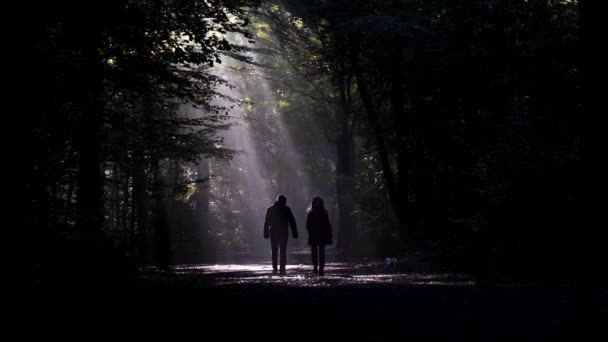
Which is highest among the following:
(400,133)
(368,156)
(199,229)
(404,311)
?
(368,156)

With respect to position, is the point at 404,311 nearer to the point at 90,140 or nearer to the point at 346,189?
the point at 90,140

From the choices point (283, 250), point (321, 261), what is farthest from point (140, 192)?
point (321, 261)

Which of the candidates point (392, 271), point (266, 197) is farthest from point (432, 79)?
point (266, 197)

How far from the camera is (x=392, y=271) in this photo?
22812 millimetres

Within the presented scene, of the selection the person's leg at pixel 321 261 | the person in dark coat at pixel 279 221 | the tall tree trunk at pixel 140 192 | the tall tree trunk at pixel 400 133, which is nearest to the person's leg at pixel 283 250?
the person in dark coat at pixel 279 221

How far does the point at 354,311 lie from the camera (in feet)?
28.8

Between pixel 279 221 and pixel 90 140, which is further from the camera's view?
pixel 279 221

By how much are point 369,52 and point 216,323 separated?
23569 mm

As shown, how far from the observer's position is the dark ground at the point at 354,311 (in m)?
7.32

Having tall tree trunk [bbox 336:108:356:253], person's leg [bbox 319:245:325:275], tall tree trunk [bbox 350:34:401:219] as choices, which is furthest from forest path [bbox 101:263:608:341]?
tall tree trunk [bbox 336:108:356:253]

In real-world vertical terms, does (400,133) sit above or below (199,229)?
above

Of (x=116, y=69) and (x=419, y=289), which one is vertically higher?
(x=116, y=69)

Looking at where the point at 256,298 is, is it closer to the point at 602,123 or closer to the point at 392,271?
the point at 602,123

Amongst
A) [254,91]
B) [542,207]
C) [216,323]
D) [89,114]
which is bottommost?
[216,323]
